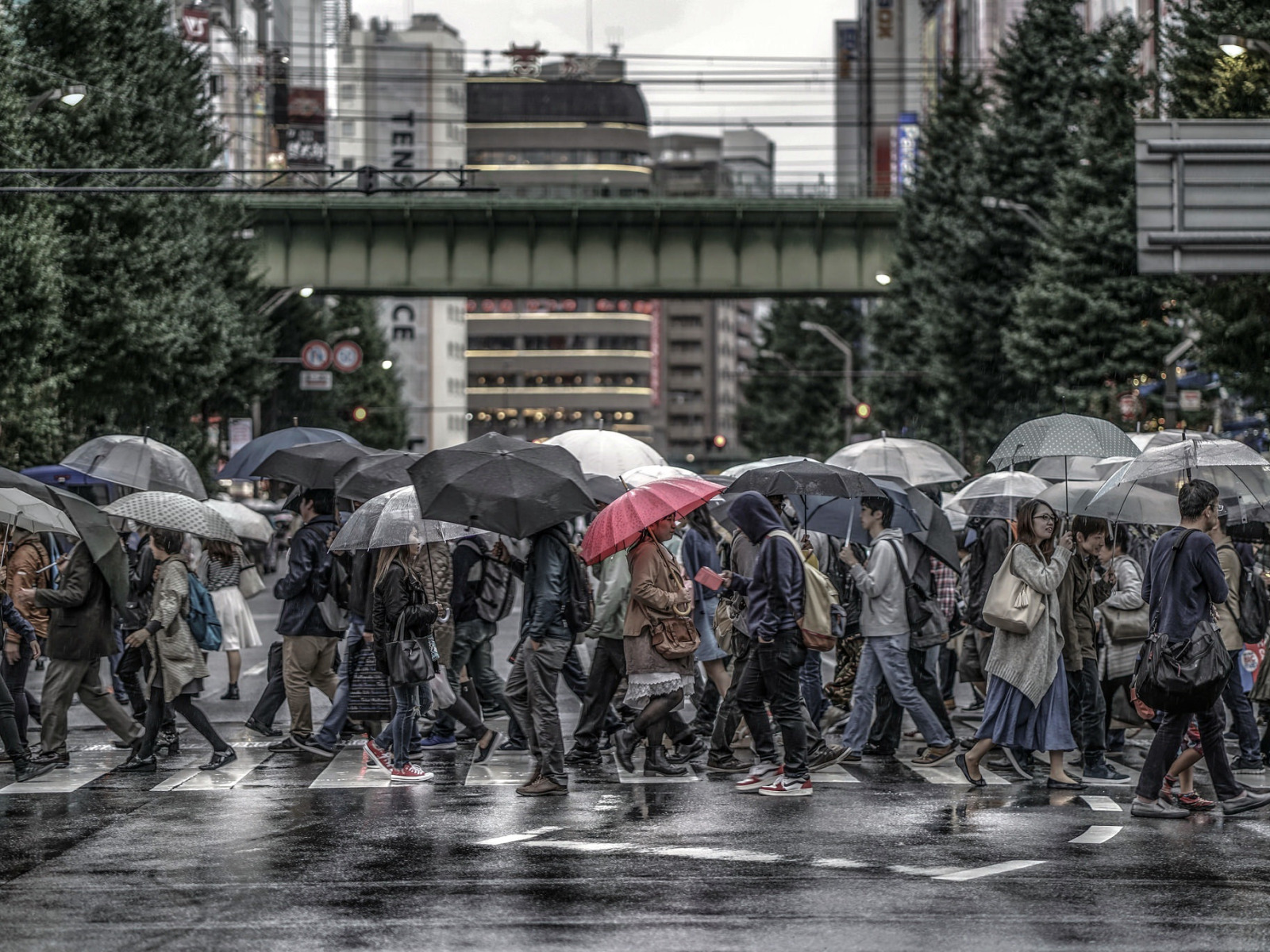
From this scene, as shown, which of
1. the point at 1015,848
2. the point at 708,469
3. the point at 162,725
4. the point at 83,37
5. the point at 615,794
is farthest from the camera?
the point at 708,469

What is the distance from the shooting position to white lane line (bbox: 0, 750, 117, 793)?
12648 millimetres

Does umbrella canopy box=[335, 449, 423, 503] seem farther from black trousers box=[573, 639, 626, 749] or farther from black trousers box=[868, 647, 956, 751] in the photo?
black trousers box=[868, 647, 956, 751]

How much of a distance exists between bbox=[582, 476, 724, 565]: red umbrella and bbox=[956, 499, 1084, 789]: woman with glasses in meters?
1.97

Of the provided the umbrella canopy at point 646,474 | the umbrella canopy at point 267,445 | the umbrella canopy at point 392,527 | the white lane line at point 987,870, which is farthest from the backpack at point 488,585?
the white lane line at point 987,870

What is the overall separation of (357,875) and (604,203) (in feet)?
149

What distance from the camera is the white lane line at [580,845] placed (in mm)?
10094

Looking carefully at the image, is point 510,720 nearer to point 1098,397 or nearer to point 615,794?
point 615,794

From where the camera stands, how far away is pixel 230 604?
1952 cm

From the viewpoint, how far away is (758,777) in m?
12.5

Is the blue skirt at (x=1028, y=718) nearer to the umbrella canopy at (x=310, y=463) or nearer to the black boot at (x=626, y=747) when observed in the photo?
the black boot at (x=626, y=747)

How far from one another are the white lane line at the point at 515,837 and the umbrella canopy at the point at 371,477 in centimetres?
494

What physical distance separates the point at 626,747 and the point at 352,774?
6.03 feet

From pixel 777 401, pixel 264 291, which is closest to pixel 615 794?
pixel 264 291

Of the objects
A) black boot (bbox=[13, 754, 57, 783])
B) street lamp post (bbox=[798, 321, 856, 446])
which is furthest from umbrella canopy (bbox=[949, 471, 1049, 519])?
street lamp post (bbox=[798, 321, 856, 446])
